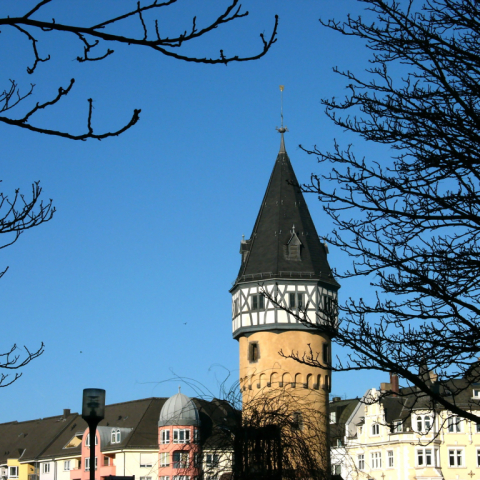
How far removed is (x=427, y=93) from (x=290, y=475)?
5.30 metres

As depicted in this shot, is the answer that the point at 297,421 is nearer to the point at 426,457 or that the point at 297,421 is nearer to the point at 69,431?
the point at 426,457

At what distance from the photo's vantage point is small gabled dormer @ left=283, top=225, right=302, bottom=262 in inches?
1673

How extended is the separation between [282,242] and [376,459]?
16332mm

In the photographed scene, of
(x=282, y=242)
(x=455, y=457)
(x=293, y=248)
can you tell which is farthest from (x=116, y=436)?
(x=455, y=457)

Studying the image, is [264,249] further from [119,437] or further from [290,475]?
[290,475]

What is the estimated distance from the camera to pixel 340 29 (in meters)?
10.8

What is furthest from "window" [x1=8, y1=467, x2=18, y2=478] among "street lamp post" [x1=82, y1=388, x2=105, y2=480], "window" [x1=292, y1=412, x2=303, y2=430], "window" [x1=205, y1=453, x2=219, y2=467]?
"street lamp post" [x1=82, y1=388, x2=105, y2=480]

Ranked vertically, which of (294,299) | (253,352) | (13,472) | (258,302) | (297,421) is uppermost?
(294,299)

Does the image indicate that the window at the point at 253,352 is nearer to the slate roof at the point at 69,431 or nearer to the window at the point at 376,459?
the slate roof at the point at 69,431

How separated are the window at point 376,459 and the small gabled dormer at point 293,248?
15.4 m

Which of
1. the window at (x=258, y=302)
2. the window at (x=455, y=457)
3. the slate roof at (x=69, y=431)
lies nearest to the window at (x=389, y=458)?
the window at (x=455, y=457)

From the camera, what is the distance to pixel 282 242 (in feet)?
141

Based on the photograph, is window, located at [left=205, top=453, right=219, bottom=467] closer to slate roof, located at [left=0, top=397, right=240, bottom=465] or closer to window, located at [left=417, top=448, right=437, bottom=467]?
slate roof, located at [left=0, top=397, right=240, bottom=465]

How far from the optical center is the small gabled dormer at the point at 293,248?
42500mm
